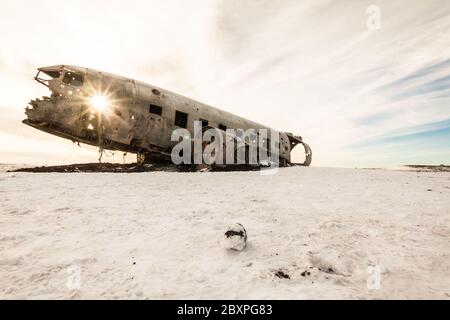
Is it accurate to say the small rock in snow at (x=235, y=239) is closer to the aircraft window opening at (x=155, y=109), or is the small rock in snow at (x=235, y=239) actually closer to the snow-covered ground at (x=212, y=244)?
the snow-covered ground at (x=212, y=244)

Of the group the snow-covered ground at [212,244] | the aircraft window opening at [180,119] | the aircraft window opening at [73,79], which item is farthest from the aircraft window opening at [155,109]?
the snow-covered ground at [212,244]

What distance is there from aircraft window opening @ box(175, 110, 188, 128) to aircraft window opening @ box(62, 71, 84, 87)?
4.66m

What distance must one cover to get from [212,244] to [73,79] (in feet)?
36.1

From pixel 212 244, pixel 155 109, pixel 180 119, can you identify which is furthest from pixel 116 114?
pixel 212 244

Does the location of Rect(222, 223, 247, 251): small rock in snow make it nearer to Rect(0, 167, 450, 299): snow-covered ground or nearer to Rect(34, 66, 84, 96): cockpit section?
Rect(0, 167, 450, 299): snow-covered ground

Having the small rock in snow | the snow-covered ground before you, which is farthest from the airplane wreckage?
the small rock in snow

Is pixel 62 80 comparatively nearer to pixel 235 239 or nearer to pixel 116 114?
pixel 116 114

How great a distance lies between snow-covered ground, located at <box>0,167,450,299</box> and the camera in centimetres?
359

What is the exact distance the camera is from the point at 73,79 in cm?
1223
